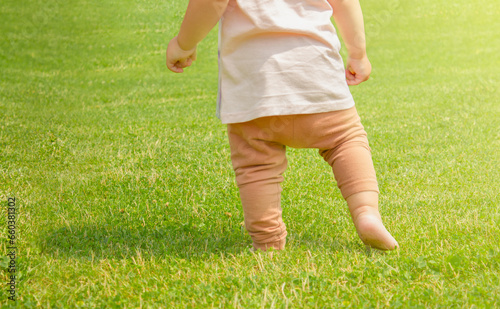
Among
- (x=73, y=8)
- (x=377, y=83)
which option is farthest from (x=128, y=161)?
(x=73, y=8)

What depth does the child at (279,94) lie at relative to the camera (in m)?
2.46

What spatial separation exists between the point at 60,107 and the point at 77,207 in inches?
209

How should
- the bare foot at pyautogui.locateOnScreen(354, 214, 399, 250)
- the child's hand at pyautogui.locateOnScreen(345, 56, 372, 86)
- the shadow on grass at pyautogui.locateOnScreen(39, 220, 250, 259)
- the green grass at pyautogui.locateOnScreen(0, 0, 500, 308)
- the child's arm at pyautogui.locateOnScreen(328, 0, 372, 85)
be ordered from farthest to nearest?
the shadow on grass at pyautogui.locateOnScreen(39, 220, 250, 259) < the child's hand at pyautogui.locateOnScreen(345, 56, 372, 86) < the child's arm at pyautogui.locateOnScreen(328, 0, 372, 85) < the bare foot at pyautogui.locateOnScreen(354, 214, 399, 250) < the green grass at pyautogui.locateOnScreen(0, 0, 500, 308)

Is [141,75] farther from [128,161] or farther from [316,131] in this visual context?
[316,131]

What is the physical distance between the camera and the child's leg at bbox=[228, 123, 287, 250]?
262cm

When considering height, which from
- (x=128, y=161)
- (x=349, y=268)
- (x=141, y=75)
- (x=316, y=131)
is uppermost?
(x=316, y=131)

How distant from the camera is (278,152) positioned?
266 cm

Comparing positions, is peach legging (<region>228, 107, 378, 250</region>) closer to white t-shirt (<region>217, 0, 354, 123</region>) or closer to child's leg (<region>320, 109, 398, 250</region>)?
child's leg (<region>320, 109, 398, 250</region>)

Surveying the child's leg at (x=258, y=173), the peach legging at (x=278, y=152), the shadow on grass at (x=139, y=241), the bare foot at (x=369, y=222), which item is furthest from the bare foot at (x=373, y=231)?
the shadow on grass at (x=139, y=241)

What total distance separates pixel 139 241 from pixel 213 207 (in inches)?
29.0

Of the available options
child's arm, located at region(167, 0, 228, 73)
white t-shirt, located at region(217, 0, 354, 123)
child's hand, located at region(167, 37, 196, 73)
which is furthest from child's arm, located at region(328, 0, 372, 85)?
child's hand, located at region(167, 37, 196, 73)

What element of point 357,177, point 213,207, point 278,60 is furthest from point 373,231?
point 213,207

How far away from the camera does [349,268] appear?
2531mm

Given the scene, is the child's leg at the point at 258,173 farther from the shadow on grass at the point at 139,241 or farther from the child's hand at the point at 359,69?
the child's hand at the point at 359,69
